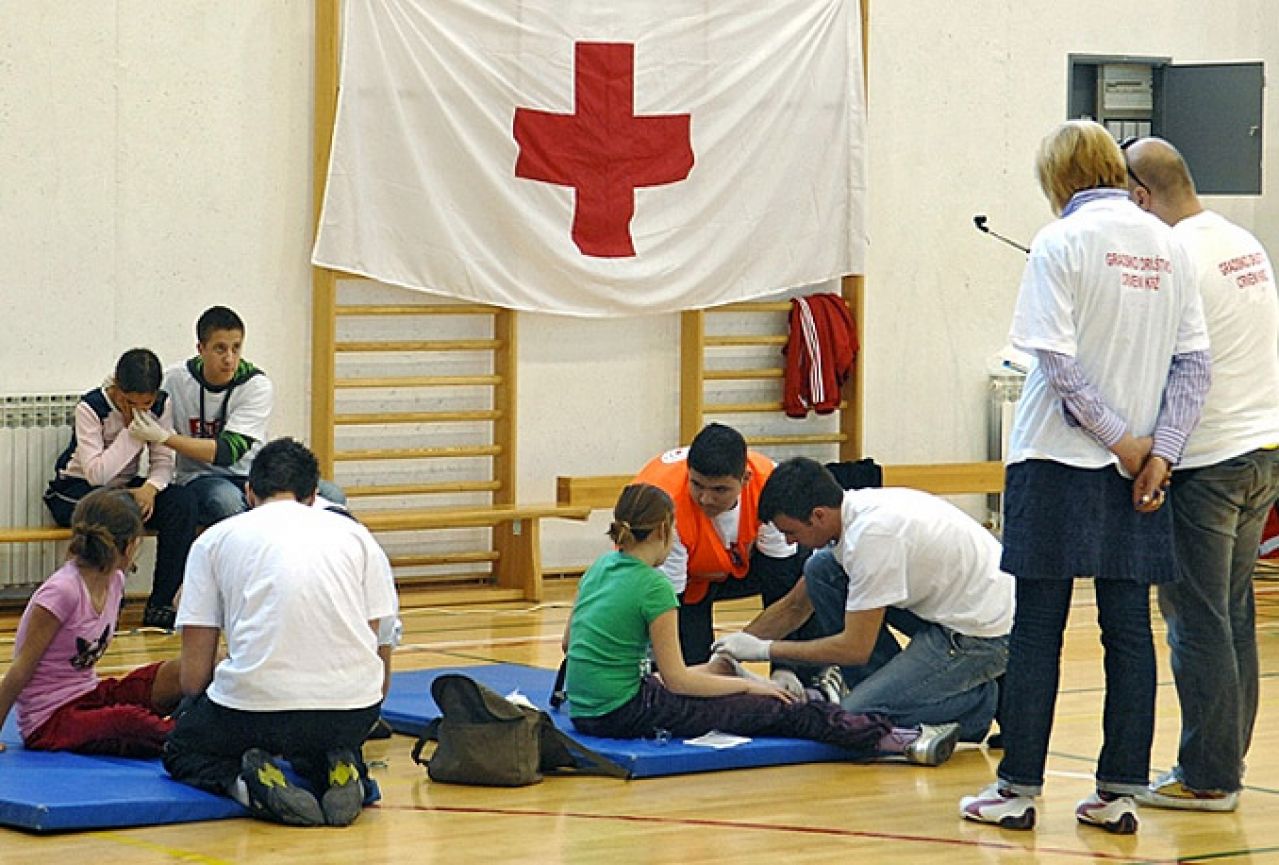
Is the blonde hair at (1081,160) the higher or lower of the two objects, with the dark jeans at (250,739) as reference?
higher

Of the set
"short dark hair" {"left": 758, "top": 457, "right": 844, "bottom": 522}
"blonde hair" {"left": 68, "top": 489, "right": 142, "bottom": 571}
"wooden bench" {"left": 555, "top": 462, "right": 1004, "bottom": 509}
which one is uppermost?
"short dark hair" {"left": 758, "top": 457, "right": 844, "bottom": 522}

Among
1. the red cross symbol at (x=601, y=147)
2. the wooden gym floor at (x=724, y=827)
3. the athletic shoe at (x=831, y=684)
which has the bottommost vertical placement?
the wooden gym floor at (x=724, y=827)

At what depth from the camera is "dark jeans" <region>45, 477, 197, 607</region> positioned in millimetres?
7227

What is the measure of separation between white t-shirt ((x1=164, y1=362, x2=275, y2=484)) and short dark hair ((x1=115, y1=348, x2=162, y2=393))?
6.7 inches

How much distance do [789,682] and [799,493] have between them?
617 millimetres

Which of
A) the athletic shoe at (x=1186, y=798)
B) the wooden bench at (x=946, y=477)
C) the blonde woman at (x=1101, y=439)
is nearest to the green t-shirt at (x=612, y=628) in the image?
the blonde woman at (x=1101, y=439)

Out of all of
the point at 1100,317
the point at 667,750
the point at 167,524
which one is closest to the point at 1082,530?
the point at 1100,317

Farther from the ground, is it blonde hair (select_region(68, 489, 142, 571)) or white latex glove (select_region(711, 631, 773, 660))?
blonde hair (select_region(68, 489, 142, 571))

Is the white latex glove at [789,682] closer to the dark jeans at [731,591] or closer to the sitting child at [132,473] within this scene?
the dark jeans at [731,591]

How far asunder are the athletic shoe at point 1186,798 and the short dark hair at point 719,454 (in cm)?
133

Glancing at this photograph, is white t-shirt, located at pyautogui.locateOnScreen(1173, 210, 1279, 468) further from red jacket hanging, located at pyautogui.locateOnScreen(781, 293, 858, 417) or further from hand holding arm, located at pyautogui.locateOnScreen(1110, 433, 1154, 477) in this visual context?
red jacket hanging, located at pyautogui.locateOnScreen(781, 293, 858, 417)

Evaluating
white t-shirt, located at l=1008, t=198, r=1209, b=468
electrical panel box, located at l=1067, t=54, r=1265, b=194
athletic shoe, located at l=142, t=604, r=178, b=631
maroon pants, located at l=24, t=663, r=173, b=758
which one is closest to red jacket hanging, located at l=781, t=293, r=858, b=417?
electrical panel box, located at l=1067, t=54, r=1265, b=194

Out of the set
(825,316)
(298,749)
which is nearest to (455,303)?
(825,316)

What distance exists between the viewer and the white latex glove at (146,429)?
23.5ft
